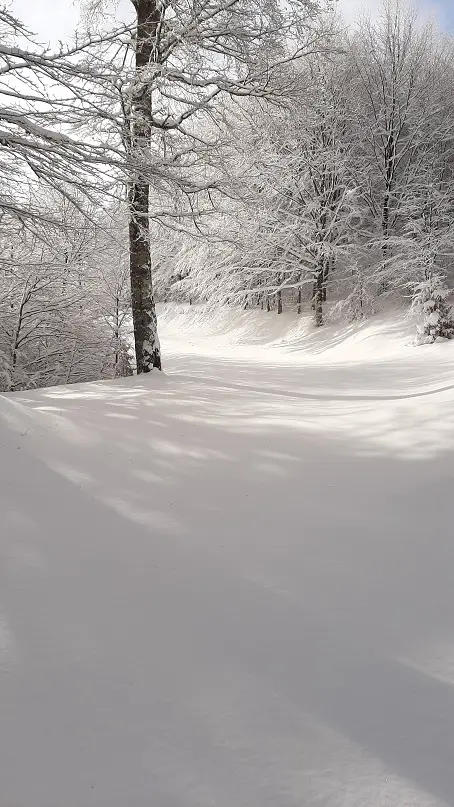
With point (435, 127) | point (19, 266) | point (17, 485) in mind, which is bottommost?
point (17, 485)

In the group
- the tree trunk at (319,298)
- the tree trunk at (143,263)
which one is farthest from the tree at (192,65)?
the tree trunk at (319,298)

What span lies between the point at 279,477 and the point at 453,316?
446 inches

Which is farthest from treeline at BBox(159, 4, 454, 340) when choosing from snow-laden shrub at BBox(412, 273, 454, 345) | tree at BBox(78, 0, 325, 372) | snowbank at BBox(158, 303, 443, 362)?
tree at BBox(78, 0, 325, 372)

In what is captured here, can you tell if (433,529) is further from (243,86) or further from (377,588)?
(243,86)

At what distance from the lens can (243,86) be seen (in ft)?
23.1

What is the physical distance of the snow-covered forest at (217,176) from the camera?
4.64 metres

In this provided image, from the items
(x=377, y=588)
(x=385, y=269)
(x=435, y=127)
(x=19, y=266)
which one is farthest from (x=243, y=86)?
(x=435, y=127)

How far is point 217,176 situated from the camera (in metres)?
8.37

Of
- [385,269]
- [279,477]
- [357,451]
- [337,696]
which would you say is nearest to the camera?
[337,696]

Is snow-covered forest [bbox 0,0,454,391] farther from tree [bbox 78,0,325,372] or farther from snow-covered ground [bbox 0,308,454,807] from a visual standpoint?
snow-covered ground [bbox 0,308,454,807]

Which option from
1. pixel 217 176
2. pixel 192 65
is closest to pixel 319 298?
pixel 217 176

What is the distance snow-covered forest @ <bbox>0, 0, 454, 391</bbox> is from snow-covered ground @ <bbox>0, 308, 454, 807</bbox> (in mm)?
2545

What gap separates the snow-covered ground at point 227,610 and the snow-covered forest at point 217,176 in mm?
2545

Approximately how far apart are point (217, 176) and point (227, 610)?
7.76 metres
